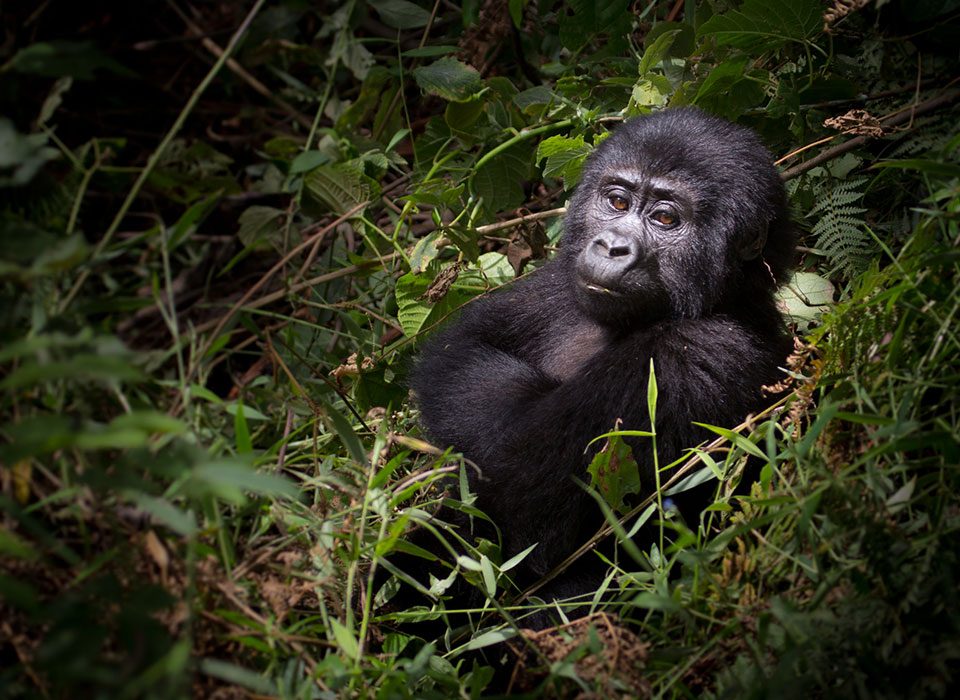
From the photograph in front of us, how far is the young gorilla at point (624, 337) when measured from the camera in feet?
8.97

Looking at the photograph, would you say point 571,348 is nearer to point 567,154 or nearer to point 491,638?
point 567,154

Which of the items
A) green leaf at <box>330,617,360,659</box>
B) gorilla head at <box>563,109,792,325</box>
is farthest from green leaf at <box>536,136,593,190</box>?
green leaf at <box>330,617,360,659</box>

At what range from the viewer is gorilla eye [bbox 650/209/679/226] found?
9.98 feet

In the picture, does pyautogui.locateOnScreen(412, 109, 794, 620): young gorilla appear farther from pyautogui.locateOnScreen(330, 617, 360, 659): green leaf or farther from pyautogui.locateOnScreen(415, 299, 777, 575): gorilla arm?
pyautogui.locateOnScreen(330, 617, 360, 659): green leaf

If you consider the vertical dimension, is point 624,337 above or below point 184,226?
below

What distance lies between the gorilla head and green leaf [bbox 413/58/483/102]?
0.75 metres

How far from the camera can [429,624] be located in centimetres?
274

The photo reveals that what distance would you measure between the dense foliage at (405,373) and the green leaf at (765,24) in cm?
1

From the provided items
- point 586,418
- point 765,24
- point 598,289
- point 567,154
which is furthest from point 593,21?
point 586,418

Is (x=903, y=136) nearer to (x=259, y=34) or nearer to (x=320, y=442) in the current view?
(x=320, y=442)

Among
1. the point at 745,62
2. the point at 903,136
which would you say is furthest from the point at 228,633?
the point at 903,136

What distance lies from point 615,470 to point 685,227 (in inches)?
36.5

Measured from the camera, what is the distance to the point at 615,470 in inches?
98.6

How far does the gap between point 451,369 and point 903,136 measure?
1779 mm
